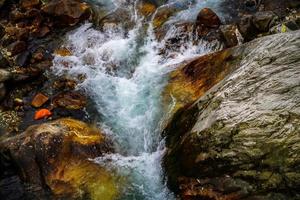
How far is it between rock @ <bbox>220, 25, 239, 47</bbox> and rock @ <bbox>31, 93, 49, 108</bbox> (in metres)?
4.84

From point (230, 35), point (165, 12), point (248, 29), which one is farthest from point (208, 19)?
point (165, 12)

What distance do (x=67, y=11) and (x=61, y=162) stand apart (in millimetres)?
5936

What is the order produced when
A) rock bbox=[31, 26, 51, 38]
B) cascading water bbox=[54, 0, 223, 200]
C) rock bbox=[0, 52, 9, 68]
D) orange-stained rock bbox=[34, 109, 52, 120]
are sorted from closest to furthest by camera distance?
cascading water bbox=[54, 0, 223, 200] → orange-stained rock bbox=[34, 109, 52, 120] → rock bbox=[0, 52, 9, 68] → rock bbox=[31, 26, 51, 38]

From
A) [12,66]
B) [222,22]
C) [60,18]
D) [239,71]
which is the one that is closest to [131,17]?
[60,18]

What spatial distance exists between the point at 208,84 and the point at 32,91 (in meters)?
4.62

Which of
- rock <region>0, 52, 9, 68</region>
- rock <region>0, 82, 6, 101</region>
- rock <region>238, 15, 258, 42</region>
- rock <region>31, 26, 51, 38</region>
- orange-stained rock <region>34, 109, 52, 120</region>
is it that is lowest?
orange-stained rock <region>34, 109, 52, 120</region>

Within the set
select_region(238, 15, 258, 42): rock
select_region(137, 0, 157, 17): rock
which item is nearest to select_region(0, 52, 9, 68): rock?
select_region(137, 0, 157, 17): rock

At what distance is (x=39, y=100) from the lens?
8805 millimetres

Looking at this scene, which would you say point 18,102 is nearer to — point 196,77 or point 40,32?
point 40,32

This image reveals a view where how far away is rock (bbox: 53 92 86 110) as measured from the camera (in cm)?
856

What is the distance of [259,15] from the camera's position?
9.33 meters

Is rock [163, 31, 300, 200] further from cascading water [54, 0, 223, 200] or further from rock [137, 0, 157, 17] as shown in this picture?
rock [137, 0, 157, 17]

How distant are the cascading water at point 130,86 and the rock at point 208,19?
0.65m

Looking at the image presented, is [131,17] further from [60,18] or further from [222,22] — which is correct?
[222,22]
